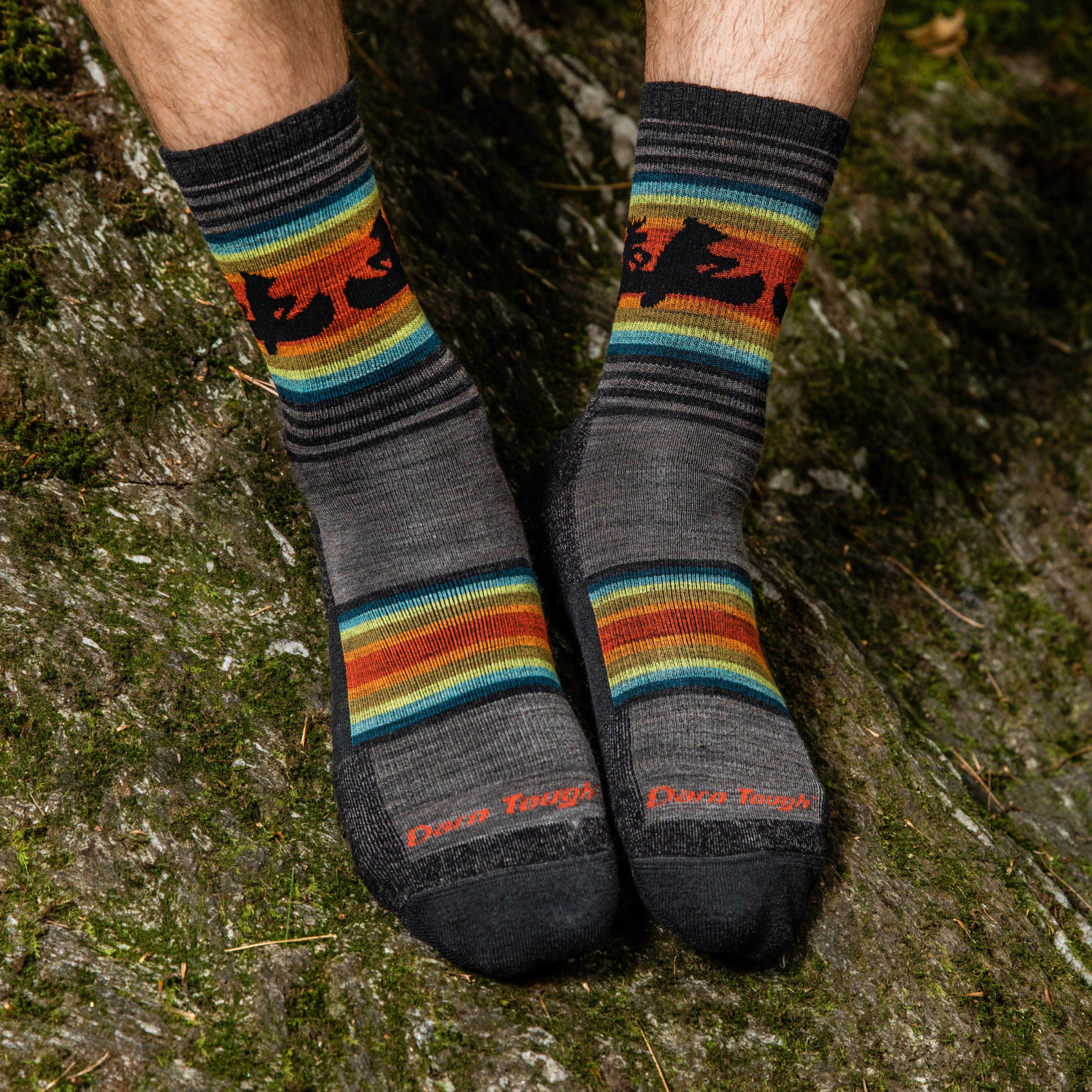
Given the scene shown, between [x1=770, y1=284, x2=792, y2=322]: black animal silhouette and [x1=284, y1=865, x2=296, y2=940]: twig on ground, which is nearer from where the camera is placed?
[x1=284, y1=865, x2=296, y2=940]: twig on ground

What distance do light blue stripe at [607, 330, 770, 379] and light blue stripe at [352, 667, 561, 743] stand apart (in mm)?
528

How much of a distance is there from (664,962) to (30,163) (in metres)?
1.56

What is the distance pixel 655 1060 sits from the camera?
104cm

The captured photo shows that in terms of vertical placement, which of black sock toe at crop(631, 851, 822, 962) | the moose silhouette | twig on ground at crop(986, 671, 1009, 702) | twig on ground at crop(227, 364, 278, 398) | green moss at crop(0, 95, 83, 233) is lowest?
twig on ground at crop(986, 671, 1009, 702)

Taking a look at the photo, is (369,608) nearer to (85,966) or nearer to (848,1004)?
(85,966)

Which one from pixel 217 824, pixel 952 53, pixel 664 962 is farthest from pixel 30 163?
pixel 952 53

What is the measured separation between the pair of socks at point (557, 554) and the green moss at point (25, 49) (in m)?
0.68

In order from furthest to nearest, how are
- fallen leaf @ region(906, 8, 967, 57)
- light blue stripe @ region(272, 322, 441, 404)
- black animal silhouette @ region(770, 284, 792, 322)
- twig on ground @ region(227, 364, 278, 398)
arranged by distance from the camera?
fallen leaf @ region(906, 8, 967, 57)
twig on ground @ region(227, 364, 278, 398)
black animal silhouette @ region(770, 284, 792, 322)
light blue stripe @ region(272, 322, 441, 404)

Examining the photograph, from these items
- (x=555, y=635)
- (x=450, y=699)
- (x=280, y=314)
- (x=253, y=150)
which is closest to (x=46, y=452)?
(x=280, y=314)

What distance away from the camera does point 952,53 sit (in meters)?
2.92

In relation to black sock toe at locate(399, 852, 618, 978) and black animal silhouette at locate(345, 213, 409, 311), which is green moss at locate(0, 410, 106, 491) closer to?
black animal silhouette at locate(345, 213, 409, 311)

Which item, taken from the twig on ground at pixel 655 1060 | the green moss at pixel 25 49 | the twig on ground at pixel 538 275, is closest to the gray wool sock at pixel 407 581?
the twig on ground at pixel 655 1060

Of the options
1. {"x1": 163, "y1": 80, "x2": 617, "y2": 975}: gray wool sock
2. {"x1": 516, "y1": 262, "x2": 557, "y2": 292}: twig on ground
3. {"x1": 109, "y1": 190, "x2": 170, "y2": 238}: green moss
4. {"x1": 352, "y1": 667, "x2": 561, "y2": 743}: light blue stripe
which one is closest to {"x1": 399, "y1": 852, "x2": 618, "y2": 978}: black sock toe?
{"x1": 163, "y1": 80, "x2": 617, "y2": 975}: gray wool sock

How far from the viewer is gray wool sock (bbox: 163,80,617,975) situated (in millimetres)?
1073
